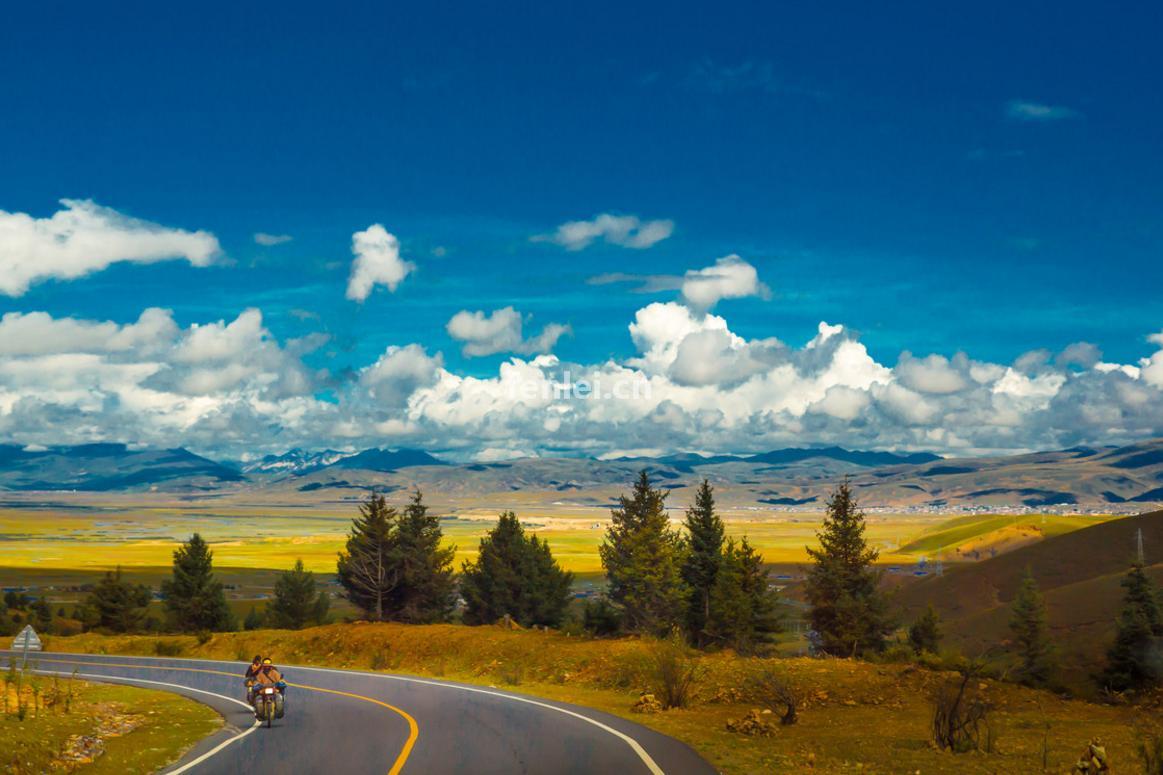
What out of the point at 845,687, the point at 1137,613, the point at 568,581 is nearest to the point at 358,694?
the point at 845,687

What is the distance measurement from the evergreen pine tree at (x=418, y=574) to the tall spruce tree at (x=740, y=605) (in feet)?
67.7

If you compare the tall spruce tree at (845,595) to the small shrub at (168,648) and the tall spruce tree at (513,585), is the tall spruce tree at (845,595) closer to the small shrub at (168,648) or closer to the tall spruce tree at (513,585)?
the tall spruce tree at (513,585)

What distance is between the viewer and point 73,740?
810 inches

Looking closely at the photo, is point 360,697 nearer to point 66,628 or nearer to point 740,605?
point 740,605

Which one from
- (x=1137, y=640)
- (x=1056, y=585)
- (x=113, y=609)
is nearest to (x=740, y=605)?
(x=1137, y=640)

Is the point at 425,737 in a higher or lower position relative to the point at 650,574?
lower

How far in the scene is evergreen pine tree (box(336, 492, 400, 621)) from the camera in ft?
223

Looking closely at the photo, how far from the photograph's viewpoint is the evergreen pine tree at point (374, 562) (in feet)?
223

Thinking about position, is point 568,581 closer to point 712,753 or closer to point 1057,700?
point 1057,700

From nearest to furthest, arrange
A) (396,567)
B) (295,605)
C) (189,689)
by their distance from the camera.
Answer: (189,689) < (396,567) < (295,605)

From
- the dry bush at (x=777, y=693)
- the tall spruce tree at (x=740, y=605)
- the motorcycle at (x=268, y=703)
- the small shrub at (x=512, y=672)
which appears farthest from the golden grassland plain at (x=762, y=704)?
the tall spruce tree at (x=740, y=605)

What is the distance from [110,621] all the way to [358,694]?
207ft

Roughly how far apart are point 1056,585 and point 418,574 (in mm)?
100898

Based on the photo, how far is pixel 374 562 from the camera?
69.2 metres
